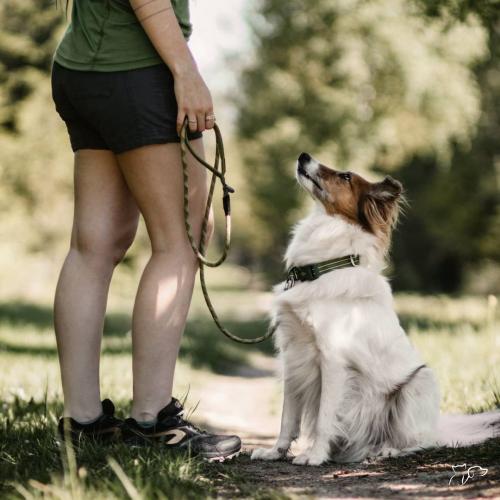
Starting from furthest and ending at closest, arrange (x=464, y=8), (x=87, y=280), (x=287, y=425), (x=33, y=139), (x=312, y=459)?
1. (x=33, y=139)
2. (x=464, y=8)
3. (x=287, y=425)
4. (x=312, y=459)
5. (x=87, y=280)

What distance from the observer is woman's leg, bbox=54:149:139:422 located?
10.2 feet

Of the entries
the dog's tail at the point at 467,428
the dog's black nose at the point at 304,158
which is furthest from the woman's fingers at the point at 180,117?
the dog's tail at the point at 467,428

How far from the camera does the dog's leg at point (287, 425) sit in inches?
138

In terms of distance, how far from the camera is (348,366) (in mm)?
3521

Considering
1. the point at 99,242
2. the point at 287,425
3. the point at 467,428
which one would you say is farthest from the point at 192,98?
the point at 467,428

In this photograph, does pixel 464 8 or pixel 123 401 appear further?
pixel 464 8

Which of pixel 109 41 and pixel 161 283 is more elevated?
pixel 109 41

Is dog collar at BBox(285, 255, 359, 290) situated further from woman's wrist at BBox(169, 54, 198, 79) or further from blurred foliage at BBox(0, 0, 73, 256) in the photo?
blurred foliage at BBox(0, 0, 73, 256)

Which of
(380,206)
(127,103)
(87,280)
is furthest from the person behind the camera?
(380,206)

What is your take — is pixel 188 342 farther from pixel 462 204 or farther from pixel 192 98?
pixel 462 204

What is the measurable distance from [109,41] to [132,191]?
601 millimetres

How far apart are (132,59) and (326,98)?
16993 millimetres

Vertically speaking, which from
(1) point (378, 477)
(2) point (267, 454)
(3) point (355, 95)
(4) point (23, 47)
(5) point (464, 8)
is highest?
(4) point (23, 47)

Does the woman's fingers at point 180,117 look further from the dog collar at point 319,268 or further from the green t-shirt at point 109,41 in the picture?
the dog collar at point 319,268
